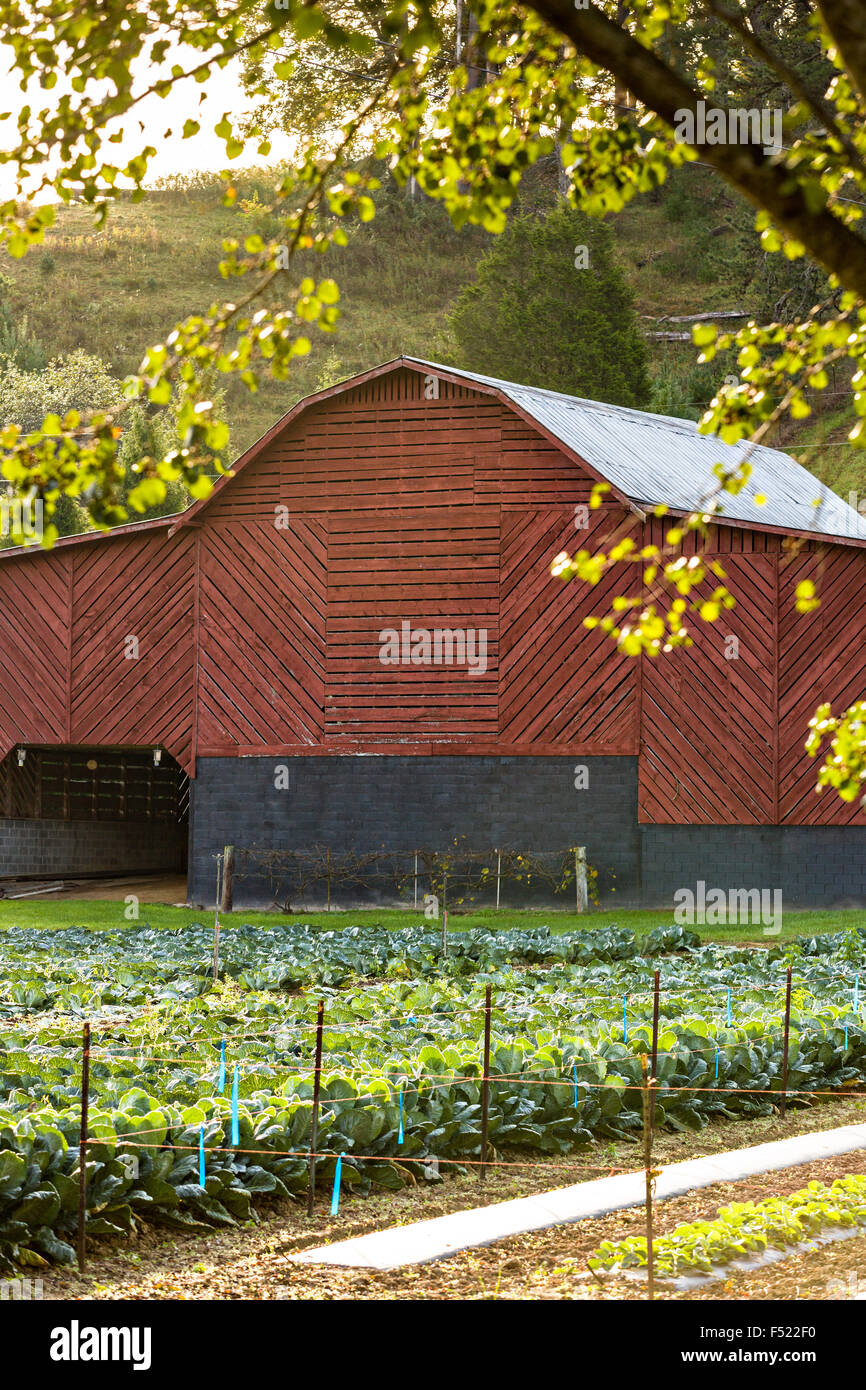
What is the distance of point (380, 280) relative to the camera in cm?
9394

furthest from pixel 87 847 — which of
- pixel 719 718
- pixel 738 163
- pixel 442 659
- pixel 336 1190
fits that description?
pixel 738 163

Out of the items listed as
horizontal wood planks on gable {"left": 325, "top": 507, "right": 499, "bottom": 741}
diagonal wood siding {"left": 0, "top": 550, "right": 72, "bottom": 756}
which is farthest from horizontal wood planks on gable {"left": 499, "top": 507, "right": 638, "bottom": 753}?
diagonal wood siding {"left": 0, "top": 550, "right": 72, "bottom": 756}

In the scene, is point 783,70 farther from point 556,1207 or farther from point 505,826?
point 505,826

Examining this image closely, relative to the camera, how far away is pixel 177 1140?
8492 millimetres

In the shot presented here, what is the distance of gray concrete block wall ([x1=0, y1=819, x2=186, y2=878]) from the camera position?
111 ft

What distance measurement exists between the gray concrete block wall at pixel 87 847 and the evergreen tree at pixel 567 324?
2071 centimetres

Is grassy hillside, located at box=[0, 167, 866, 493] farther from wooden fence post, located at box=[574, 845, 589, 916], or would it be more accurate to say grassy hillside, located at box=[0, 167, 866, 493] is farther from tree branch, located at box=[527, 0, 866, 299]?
tree branch, located at box=[527, 0, 866, 299]

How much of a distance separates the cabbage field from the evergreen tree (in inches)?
1351

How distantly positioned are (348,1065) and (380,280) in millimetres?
88210

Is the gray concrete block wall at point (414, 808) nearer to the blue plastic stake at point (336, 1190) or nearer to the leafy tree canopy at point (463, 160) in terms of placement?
the blue plastic stake at point (336, 1190)

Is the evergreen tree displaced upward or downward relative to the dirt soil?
upward

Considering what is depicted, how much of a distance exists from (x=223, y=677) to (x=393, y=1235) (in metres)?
22.2

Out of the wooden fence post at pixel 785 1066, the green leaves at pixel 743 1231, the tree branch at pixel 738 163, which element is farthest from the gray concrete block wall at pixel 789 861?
the tree branch at pixel 738 163

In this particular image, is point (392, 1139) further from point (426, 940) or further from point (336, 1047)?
point (426, 940)
